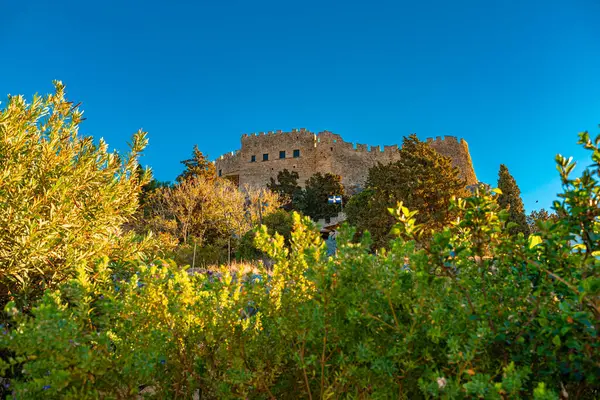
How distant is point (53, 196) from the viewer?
361 centimetres

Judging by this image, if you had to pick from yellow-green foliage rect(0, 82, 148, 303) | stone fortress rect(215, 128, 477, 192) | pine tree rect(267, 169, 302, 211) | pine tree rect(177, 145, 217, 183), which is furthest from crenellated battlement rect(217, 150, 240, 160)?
yellow-green foliage rect(0, 82, 148, 303)

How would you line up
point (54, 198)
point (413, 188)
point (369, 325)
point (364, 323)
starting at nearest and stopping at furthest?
1. point (369, 325)
2. point (364, 323)
3. point (54, 198)
4. point (413, 188)

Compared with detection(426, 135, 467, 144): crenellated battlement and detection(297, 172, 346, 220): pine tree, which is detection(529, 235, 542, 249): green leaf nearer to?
detection(297, 172, 346, 220): pine tree

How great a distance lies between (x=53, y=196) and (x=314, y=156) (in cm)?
4279

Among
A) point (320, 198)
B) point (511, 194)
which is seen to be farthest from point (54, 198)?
point (320, 198)

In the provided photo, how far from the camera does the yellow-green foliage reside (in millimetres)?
3436

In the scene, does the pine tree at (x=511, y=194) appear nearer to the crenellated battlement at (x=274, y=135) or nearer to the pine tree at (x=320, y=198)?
the pine tree at (x=320, y=198)

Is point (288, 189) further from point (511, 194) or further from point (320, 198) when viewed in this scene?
Result: point (511, 194)

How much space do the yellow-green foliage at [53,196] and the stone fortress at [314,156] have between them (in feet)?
131

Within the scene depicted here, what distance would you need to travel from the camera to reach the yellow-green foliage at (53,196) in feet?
11.3

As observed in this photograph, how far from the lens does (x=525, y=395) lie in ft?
6.17

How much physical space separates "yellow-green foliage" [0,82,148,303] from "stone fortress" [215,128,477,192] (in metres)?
40.1

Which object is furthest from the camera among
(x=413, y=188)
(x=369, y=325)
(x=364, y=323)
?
(x=413, y=188)

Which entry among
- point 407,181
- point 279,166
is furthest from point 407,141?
point 279,166
